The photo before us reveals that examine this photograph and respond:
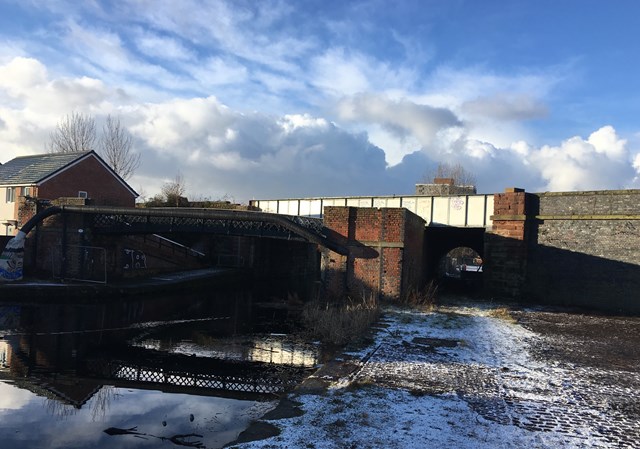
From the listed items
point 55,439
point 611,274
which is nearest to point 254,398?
point 55,439

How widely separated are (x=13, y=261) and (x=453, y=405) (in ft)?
71.9

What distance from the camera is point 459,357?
967 centimetres

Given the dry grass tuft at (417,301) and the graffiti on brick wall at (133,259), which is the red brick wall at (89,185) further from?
the dry grass tuft at (417,301)

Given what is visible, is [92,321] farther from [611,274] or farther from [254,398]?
[611,274]

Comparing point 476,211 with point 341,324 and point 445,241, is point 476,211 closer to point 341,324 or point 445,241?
point 445,241

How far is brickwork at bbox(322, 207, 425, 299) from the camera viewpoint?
1725cm

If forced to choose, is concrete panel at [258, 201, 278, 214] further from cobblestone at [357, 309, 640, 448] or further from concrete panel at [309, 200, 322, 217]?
cobblestone at [357, 309, 640, 448]

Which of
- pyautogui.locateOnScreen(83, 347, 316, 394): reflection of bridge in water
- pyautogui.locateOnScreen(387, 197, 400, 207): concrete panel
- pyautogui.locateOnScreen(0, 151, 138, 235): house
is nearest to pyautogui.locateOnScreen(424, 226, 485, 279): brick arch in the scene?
pyautogui.locateOnScreen(387, 197, 400, 207): concrete panel

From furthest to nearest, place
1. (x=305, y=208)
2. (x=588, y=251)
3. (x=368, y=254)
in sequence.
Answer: (x=305, y=208)
(x=588, y=251)
(x=368, y=254)

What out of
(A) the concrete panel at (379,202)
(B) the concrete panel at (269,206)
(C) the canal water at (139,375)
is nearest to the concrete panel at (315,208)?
(B) the concrete panel at (269,206)

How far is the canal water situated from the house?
61.8ft

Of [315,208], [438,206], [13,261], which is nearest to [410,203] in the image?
[438,206]

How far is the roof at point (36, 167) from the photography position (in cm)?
3253

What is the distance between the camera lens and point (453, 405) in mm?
6754
